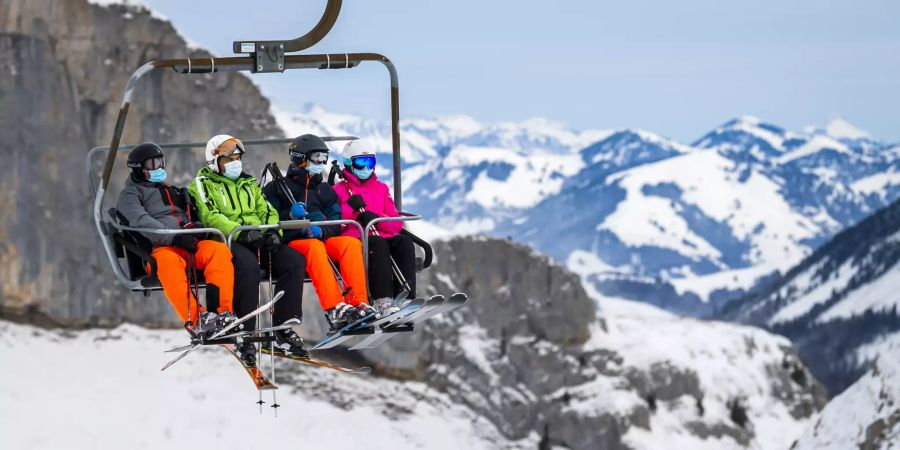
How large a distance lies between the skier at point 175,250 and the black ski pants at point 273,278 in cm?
14

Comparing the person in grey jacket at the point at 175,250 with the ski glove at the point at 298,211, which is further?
the ski glove at the point at 298,211

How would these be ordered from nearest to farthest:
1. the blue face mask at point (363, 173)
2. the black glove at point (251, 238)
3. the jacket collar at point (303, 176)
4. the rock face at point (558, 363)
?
the black glove at point (251, 238) < the jacket collar at point (303, 176) < the blue face mask at point (363, 173) < the rock face at point (558, 363)

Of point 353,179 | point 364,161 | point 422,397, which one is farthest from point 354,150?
point 422,397

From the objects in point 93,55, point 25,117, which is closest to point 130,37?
point 93,55

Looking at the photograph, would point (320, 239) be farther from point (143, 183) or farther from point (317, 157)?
point (143, 183)

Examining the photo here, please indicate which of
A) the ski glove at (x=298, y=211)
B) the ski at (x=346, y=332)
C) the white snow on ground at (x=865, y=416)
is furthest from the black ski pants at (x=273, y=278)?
the white snow on ground at (x=865, y=416)

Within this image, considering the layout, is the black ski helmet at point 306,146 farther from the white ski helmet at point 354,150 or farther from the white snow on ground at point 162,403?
the white snow on ground at point 162,403

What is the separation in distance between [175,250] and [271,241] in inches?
43.3

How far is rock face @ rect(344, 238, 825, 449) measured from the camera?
92000 mm

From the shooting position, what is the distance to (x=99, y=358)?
76.7 metres

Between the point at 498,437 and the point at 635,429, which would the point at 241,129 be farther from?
the point at 635,429

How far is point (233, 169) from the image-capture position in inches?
620

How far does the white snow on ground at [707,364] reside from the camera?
331ft

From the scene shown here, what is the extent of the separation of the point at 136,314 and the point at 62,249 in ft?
21.1
